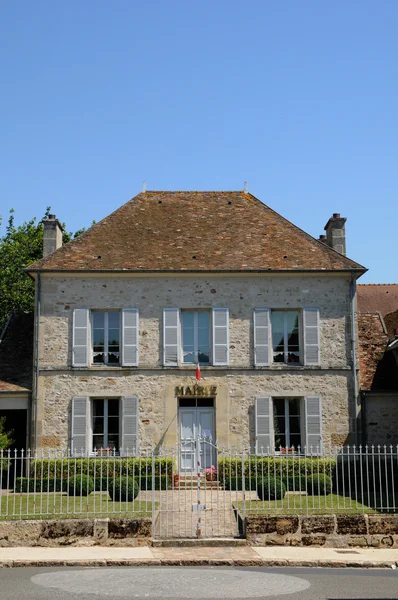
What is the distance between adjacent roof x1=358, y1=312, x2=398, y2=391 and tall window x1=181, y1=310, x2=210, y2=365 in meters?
4.46

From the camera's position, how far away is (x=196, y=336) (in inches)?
814

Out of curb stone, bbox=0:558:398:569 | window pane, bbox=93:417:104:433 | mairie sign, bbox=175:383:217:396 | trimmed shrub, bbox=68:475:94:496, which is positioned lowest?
curb stone, bbox=0:558:398:569

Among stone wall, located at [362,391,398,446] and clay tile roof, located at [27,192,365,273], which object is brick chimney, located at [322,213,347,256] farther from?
stone wall, located at [362,391,398,446]

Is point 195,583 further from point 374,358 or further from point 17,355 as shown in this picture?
point 17,355

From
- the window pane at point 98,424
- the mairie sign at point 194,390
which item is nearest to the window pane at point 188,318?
the mairie sign at point 194,390

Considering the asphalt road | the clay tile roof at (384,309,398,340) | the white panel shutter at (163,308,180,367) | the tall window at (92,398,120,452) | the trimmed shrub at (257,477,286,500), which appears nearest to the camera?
the asphalt road

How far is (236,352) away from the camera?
67.1ft

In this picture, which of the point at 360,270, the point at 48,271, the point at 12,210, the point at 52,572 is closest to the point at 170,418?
the point at 48,271

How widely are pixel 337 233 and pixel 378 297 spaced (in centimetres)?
1095

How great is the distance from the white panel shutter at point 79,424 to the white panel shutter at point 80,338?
1.00m

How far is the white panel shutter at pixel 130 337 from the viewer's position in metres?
20.2

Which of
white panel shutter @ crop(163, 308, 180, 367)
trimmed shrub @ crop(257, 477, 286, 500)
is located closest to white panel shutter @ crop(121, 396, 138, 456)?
white panel shutter @ crop(163, 308, 180, 367)

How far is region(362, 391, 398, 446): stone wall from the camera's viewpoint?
2012 cm

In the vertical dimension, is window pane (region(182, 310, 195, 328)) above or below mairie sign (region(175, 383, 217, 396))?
above
